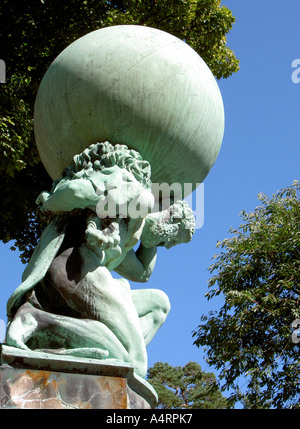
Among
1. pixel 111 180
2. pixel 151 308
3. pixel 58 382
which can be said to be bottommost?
pixel 58 382

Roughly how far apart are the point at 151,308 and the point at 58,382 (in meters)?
1.25

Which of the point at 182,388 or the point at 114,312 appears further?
the point at 182,388

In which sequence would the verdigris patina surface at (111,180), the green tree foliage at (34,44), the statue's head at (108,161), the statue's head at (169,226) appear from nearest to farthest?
1. the verdigris patina surface at (111,180)
2. the statue's head at (108,161)
3. the statue's head at (169,226)
4. the green tree foliage at (34,44)

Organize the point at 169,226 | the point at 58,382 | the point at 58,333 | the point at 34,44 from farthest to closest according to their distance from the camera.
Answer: the point at 34,44 < the point at 169,226 < the point at 58,333 < the point at 58,382

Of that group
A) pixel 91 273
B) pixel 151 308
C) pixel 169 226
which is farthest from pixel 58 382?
pixel 169 226

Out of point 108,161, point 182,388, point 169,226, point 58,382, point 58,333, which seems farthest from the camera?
point 182,388

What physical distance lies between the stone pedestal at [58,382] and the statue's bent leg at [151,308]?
87cm

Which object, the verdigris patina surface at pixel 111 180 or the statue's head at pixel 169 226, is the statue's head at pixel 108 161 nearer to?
the verdigris patina surface at pixel 111 180

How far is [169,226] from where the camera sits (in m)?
4.86

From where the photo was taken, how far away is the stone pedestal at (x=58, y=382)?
135 inches

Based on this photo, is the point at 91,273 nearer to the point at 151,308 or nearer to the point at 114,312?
the point at 114,312

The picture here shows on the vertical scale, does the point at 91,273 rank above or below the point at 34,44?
below

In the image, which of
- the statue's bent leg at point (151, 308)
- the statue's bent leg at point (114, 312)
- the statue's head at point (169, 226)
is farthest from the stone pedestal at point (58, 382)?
the statue's head at point (169, 226)

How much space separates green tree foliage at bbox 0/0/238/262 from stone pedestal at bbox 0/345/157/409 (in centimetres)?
544
